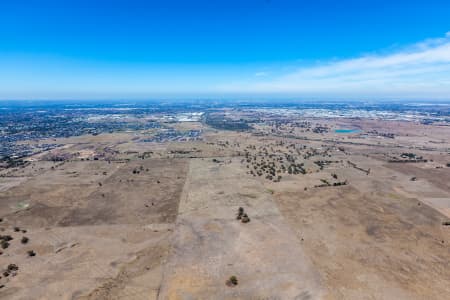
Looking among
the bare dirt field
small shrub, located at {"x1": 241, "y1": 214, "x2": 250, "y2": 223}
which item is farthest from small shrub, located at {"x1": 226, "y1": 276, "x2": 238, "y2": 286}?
small shrub, located at {"x1": 241, "y1": 214, "x2": 250, "y2": 223}

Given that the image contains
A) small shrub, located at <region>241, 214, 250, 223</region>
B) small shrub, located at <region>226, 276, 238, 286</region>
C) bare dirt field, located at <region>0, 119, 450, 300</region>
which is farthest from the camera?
small shrub, located at <region>241, 214, 250, 223</region>

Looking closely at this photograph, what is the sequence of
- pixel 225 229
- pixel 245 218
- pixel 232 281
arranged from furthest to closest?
1. pixel 245 218
2. pixel 225 229
3. pixel 232 281

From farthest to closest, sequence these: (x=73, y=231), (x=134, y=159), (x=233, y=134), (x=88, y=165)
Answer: (x=233, y=134), (x=134, y=159), (x=88, y=165), (x=73, y=231)

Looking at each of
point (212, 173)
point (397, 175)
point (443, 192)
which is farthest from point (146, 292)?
point (397, 175)

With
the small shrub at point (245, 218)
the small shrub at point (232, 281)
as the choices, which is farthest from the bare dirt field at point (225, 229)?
the small shrub at point (245, 218)

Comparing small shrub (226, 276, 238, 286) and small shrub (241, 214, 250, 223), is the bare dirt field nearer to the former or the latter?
small shrub (226, 276, 238, 286)

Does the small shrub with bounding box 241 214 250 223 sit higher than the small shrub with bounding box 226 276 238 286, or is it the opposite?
the small shrub with bounding box 241 214 250 223

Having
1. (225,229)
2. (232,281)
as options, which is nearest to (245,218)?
(225,229)

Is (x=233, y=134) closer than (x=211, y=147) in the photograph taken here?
No

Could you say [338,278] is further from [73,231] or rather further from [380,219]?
[73,231]

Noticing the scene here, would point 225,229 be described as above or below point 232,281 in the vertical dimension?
above

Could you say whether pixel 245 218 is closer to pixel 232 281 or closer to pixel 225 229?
pixel 225 229
